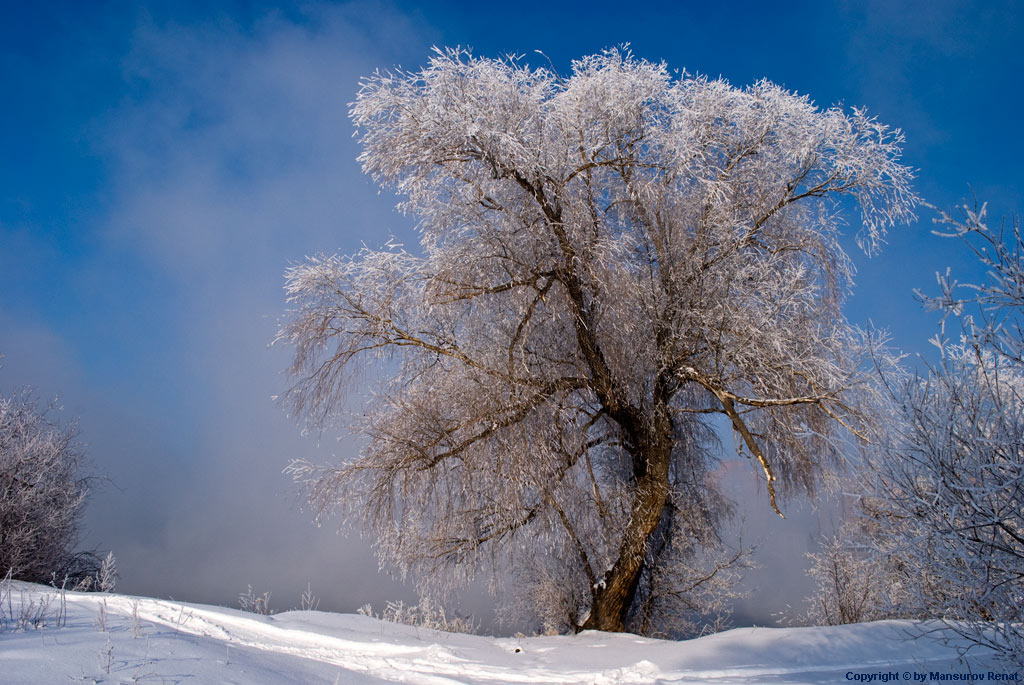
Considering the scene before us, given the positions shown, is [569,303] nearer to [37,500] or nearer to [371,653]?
[371,653]

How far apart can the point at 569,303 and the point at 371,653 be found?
14.8ft

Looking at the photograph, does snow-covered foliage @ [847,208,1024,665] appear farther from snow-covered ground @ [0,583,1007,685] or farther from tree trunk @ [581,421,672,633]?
tree trunk @ [581,421,672,633]

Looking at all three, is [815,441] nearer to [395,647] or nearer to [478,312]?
[478,312]

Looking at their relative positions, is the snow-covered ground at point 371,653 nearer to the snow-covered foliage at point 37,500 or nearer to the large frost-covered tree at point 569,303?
the large frost-covered tree at point 569,303

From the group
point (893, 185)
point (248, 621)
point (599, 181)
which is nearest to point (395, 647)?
point (248, 621)

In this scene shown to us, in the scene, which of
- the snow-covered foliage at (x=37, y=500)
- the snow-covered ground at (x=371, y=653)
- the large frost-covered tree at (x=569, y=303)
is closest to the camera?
the snow-covered ground at (x=371, y=653)

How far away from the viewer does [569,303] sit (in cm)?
780

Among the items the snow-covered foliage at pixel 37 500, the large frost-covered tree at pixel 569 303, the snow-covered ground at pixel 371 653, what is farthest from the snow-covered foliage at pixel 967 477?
the snow-covered foliage at pixel 37 500

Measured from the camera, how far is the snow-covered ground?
9.17 feet

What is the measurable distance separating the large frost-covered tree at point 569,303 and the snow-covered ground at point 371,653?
1.96 metres

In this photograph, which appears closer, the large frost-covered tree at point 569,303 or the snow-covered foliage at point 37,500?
the large frost-covered tree at point 569,303

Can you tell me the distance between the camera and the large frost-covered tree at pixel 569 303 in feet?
24.6

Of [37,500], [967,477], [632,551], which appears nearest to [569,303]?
[632,551]

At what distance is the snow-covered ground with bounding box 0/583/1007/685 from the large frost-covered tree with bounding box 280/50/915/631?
1.96m
